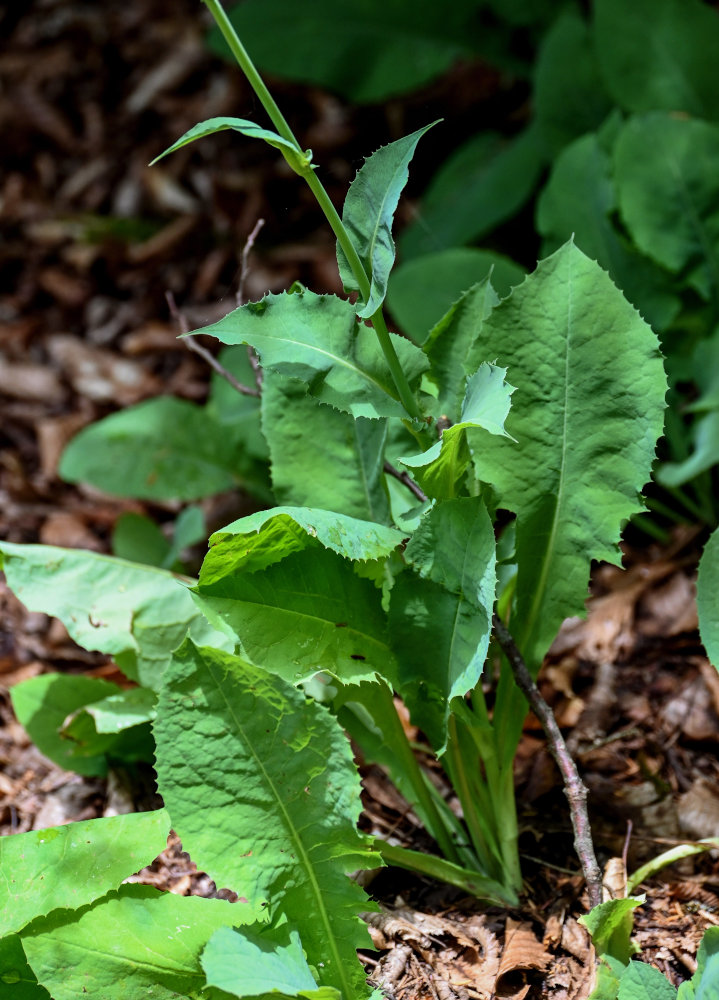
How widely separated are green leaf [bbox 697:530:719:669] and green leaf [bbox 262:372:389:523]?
1.53 ft

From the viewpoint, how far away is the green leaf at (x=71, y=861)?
111cm

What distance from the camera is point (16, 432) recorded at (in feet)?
9.14

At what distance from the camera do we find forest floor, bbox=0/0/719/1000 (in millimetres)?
1304

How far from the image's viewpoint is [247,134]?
991mm

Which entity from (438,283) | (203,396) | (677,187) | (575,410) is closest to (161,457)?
(203,396)

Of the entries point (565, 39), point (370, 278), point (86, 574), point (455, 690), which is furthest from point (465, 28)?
point (455, 690)

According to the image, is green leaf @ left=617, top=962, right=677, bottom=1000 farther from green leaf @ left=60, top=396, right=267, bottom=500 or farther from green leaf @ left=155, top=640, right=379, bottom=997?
green leaf @ left=60, top=396, right=267, bottom=500

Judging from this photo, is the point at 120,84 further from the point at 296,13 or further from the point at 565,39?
the point at 565,39

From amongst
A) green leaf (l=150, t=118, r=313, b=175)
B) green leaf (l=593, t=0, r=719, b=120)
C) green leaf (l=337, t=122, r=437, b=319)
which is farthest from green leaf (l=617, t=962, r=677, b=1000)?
green leaf (l=593, t=0, r=719, b=120)

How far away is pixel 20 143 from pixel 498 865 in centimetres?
334

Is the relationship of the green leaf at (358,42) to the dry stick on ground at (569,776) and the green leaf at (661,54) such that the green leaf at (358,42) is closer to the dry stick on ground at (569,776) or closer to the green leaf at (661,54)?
the green leaf at (661,54)

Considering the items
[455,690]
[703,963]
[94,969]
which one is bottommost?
[703,963]

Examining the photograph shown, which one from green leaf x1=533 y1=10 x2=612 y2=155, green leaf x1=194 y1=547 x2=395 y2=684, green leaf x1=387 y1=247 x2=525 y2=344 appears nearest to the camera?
green leaf x1=194 y1=547 x2=395 y2=684

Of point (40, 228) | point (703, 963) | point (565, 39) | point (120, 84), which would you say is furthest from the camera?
point (120, 84)
